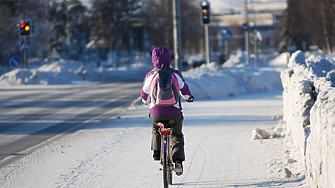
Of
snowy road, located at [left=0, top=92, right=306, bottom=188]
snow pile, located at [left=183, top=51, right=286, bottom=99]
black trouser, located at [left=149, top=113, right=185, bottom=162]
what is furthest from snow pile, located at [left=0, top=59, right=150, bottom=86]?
black trouser, located at [left=149, top=113, right=185, bottom=162]

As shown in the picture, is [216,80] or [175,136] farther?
[216,80]

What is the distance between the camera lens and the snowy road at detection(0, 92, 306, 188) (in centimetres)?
545

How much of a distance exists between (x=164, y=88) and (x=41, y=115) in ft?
28.2

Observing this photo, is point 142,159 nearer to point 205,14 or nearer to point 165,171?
point 165,171

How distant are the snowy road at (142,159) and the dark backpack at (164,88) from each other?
1257 mm

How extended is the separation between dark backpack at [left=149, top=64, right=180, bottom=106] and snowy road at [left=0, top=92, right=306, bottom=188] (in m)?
1.26

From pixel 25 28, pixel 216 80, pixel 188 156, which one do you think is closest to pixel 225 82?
pixel 216 80

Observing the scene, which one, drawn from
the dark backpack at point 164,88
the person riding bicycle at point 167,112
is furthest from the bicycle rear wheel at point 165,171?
the dark backpack at point 164,88

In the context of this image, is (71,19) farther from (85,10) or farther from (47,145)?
(47,145)

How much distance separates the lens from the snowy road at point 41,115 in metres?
8.39

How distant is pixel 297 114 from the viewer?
6055 millimetres

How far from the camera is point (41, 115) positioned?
40.4ft

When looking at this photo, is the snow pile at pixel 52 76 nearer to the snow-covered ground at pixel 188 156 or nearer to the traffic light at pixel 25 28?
the traffic light at pixel 25 28

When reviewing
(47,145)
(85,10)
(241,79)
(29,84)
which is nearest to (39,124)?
(47,145)
